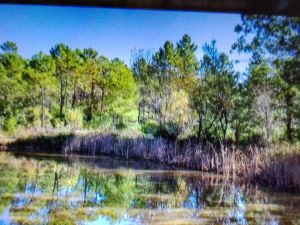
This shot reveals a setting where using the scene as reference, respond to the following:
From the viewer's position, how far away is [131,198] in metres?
4.88

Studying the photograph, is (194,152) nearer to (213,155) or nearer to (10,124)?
(213,155)

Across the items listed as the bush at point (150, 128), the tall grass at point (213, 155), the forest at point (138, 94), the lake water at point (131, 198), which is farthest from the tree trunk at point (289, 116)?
the bush at point (150, 128)

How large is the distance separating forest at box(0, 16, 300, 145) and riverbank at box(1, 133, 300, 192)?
34 cm

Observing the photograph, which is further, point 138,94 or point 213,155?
point 138,94

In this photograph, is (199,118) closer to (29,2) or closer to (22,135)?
(22,135)

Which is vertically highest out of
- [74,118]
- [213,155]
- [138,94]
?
[138,94]

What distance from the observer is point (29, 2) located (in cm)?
235

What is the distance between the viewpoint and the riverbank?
6219 millimetres

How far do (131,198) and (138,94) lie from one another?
19.0 feet

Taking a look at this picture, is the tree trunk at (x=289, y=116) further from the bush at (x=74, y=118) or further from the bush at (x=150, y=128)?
the bush at (x=74, y=118)

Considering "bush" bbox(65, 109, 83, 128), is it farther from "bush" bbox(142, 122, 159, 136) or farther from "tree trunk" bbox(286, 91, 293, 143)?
"tree trunk" bbox(286, 91, 293, 143)

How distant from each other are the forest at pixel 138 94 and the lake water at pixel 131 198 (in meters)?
2.50

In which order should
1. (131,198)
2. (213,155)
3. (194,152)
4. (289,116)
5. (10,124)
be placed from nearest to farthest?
(131,198)
(213,155)
(289,116)
(194,152)
(10,124)

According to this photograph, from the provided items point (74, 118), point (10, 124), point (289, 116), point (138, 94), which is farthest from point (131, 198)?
point (10, 124)
